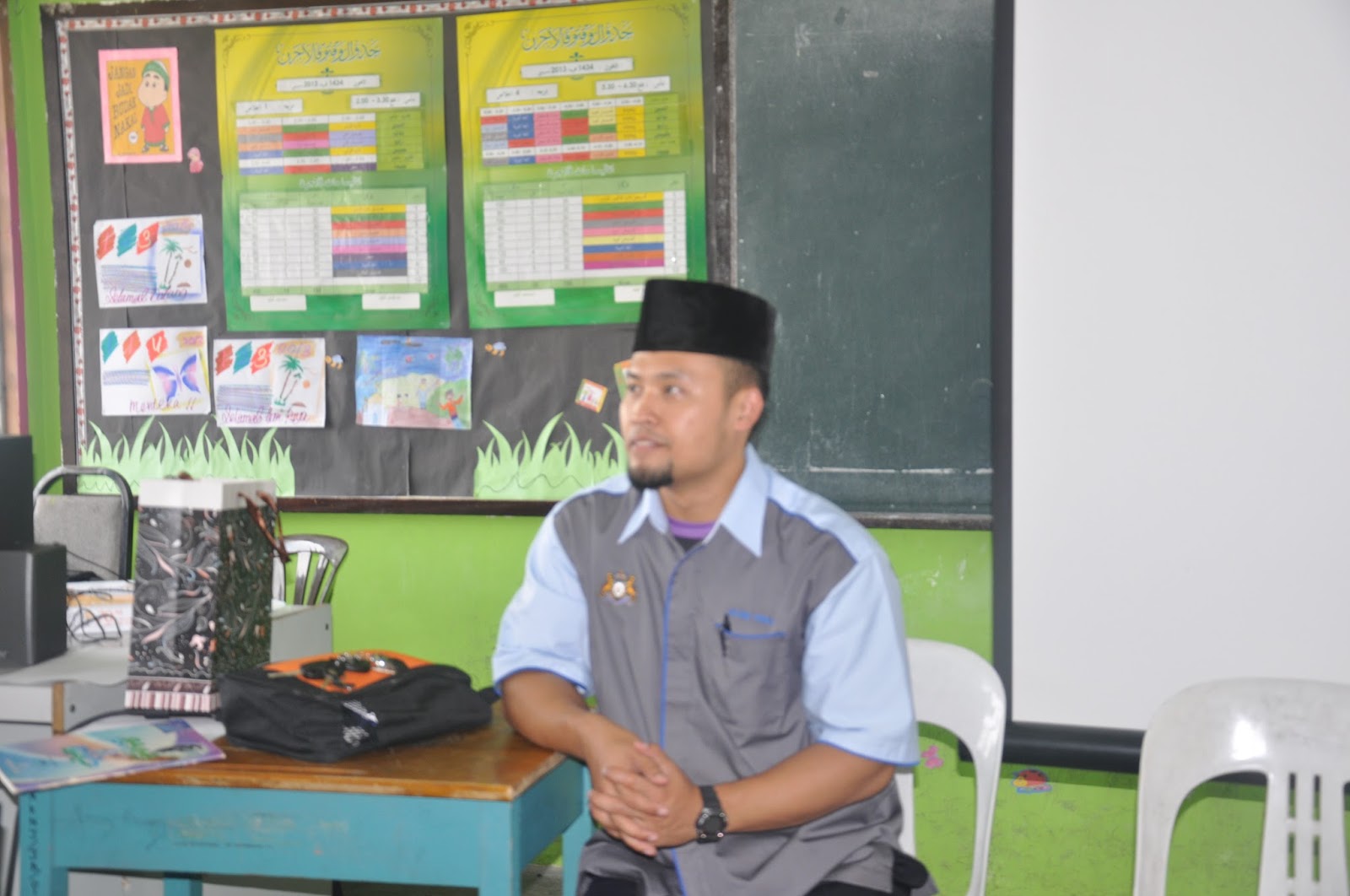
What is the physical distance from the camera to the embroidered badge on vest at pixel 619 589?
1.68m

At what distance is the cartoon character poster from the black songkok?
2165mm

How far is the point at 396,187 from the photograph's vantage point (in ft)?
9.95

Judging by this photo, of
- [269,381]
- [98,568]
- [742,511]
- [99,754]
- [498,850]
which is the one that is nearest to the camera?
[498,850]

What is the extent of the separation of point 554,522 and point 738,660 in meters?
0.39

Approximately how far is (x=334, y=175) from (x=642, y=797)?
2.25 m

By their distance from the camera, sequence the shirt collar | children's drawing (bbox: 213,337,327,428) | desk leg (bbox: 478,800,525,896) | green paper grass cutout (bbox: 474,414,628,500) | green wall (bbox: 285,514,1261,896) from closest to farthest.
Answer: desk leg (bbox: 478,800,525,896)
the shirt collar
green wall (bbox: 285,514,1261,896)
green paper grass cutout (bbox: 474,414,628,500)
children's drawing (bbox: 213,337,327,428)

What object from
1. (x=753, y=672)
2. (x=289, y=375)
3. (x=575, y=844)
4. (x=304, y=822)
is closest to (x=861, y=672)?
(x=753, y=672)

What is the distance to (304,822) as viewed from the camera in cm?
135

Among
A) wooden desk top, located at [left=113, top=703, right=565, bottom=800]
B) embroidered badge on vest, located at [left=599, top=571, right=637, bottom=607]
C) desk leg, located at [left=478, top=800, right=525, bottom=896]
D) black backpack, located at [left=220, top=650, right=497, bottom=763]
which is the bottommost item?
desk leg, located at [left=478, top=800, right=525, bottom=896]

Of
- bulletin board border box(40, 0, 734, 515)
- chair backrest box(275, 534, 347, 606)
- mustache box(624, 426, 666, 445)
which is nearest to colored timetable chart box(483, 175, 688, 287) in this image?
bulletin board border box(40, 0, 734, 515)

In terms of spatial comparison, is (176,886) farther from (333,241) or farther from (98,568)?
(333,241)

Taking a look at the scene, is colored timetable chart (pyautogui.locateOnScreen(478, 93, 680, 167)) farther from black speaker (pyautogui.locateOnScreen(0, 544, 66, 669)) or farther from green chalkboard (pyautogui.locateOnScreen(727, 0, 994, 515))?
black speaker (pyautogui.locateOnScreen(0, 544, 66, 669))

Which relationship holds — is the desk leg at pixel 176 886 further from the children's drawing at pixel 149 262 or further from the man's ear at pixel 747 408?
the children's drawing at pixel 149 262

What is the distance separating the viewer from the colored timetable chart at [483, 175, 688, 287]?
285cm
